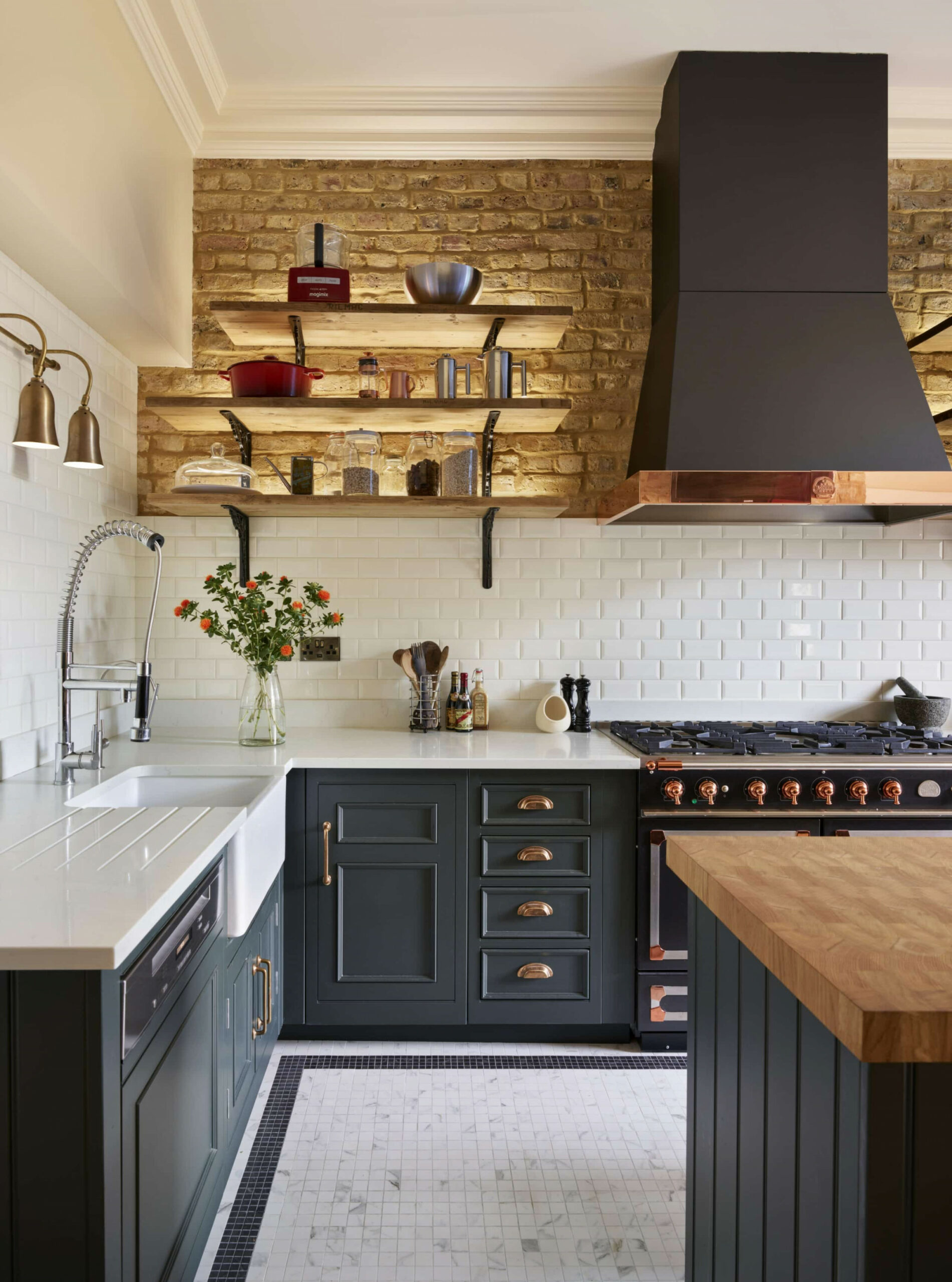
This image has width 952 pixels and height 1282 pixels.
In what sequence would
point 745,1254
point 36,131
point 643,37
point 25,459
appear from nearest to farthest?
point 745,1254
point 36,131
point 25,459
point 643,37

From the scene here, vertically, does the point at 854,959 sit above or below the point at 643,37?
below

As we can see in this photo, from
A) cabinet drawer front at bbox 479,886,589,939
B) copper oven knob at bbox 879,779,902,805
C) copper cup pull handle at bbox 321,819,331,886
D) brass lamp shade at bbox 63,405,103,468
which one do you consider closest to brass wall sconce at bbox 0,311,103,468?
brass lamp shade at bbox 63,405,103,468

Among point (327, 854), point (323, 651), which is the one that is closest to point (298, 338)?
point (323, 651)

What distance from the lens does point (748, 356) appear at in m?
2.99

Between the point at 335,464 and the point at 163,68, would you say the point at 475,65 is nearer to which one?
the point at 163,68

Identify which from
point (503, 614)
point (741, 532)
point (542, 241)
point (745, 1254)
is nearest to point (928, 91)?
point (542, 241)

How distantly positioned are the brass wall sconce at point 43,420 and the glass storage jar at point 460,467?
1149mm

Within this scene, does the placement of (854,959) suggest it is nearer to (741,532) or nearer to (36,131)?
(36,131)

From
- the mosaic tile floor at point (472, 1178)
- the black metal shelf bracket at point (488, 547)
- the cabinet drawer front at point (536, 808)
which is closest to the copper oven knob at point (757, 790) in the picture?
the cabinet drawer front at point (536, 808)

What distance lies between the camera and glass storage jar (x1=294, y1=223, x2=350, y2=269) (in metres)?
3.09

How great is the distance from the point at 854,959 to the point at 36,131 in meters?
2.35

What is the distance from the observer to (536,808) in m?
2.80

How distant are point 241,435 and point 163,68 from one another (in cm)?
119

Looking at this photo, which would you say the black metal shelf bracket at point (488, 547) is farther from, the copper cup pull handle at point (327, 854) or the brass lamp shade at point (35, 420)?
the brass lamp shade at point (35, 420)
